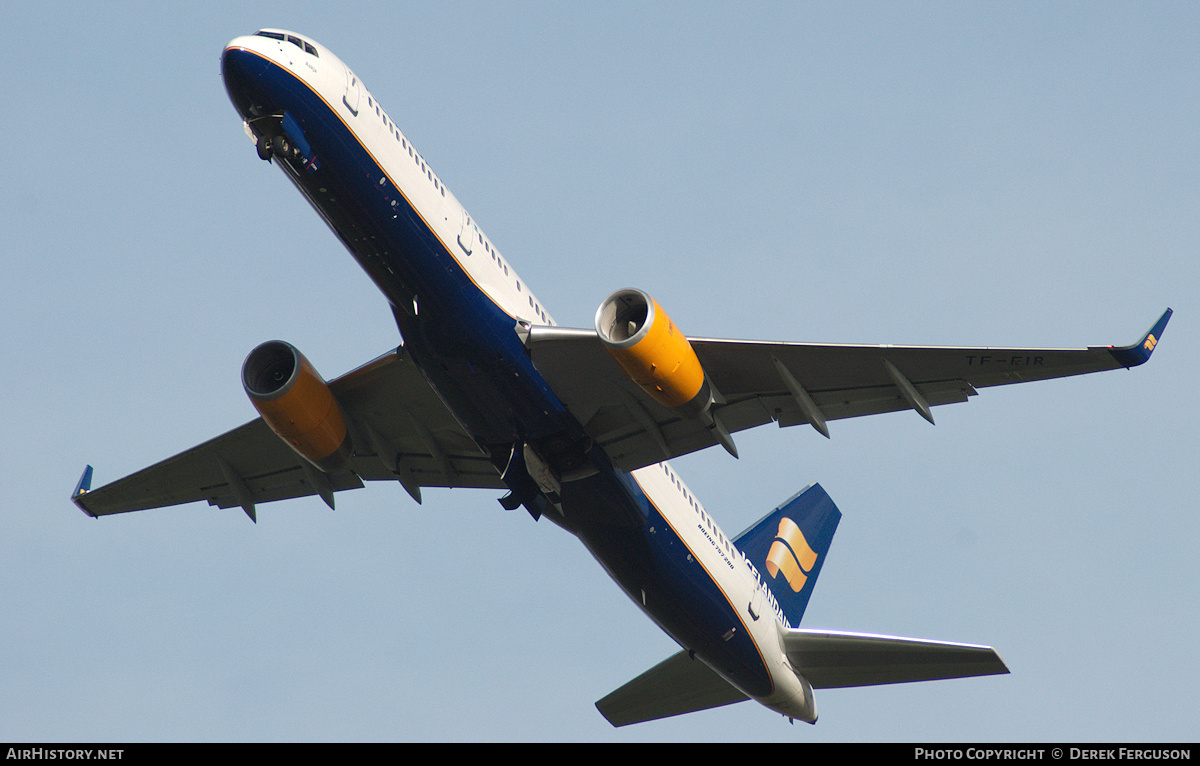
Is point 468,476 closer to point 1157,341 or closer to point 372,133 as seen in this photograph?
point 372,133

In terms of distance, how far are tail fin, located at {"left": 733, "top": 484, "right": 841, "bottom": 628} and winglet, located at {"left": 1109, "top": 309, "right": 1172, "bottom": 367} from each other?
1225 cm

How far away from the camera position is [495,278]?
74.4 ft

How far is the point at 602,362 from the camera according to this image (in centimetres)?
2297

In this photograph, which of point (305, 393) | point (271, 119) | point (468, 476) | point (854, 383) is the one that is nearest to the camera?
point (271, 119)

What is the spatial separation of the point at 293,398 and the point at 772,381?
367 inches

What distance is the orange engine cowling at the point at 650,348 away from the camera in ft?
68.5

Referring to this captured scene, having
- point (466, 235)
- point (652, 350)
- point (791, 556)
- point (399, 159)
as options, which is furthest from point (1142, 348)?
point (791, 556)

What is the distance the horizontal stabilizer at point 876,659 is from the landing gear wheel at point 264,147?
52.0ft

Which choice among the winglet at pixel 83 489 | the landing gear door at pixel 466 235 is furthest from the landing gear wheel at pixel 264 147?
the winglet at pixel 83 489

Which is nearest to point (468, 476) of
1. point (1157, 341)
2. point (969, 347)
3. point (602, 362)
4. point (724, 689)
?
point (602, 362)

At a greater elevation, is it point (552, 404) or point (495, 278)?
point (495, 278)

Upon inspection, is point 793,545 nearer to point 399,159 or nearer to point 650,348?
point 650,348

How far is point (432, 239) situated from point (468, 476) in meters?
7.77

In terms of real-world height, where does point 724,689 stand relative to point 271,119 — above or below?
below
